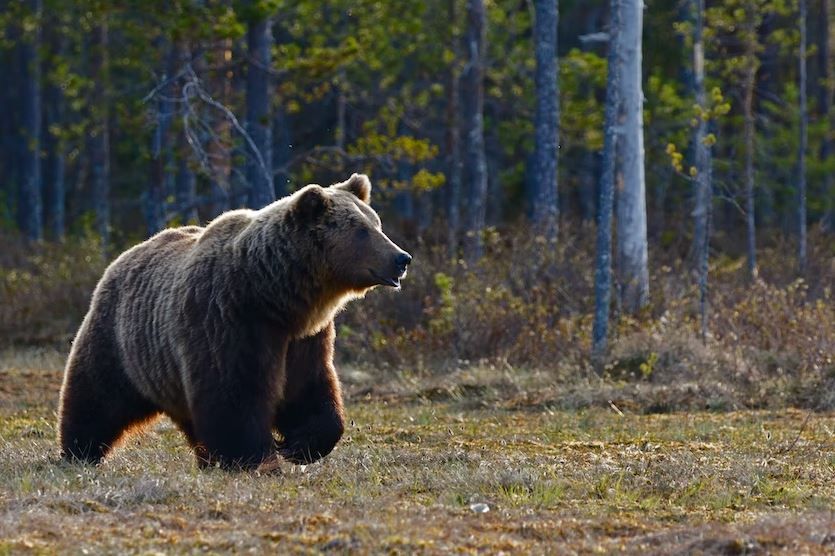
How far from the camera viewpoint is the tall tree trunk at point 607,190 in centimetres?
1347

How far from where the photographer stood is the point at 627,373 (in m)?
13.5

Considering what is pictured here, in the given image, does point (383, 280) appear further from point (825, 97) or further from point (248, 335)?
point (825, 97)

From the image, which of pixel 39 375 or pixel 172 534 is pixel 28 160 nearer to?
pixel 39 375

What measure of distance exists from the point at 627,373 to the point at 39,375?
597cm

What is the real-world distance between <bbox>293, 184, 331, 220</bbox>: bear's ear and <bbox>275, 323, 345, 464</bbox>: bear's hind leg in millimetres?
712

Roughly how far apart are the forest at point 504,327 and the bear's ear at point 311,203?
57.8 inches

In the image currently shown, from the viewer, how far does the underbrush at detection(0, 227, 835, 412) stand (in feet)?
41.5

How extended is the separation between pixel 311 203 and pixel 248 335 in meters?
0.85

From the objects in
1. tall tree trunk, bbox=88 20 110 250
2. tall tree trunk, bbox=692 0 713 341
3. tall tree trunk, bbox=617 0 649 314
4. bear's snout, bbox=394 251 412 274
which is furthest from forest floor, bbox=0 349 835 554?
tall tree trunk, bbox=88 20 110 250

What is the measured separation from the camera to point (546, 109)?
20781mm

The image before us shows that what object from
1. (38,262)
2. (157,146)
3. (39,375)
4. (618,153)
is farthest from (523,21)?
(39,375)

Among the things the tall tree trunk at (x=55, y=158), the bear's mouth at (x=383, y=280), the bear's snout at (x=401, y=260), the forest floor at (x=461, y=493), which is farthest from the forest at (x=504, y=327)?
the tall tree trunk at (x=55, y=158)

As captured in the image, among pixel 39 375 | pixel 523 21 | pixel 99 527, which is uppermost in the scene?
pixel 523 21

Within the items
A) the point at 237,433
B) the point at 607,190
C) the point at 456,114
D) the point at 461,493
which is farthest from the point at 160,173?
the point at 461,493
